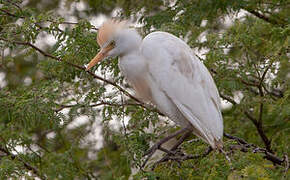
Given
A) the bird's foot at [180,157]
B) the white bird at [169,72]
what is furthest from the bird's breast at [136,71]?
the bird's foot at [180,157]

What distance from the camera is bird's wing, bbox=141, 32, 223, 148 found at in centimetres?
331

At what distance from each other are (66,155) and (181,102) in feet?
3.75

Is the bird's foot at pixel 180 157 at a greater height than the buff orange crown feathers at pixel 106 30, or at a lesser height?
lesser

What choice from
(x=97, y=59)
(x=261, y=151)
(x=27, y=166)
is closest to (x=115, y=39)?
(x=97, y=59)

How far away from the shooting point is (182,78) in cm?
340

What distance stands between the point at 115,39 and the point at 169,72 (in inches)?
17.2

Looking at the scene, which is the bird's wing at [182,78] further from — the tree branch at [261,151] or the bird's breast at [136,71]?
the tree branch at [261,151]

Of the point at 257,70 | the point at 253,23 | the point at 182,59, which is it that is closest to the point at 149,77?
the point at 182,59

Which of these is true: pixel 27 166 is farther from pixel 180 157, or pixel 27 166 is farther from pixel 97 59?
pixel 180 157

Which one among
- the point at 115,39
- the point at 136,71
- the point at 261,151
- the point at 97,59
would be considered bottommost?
the point at 261,151

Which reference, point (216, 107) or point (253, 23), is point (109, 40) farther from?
point (253, 23)

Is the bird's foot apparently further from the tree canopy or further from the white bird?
the white bird

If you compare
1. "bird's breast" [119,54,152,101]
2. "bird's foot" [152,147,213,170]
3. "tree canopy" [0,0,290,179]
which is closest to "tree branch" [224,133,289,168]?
"tree canopy" [0,0,290,179]

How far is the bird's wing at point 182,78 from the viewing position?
3312 mm
